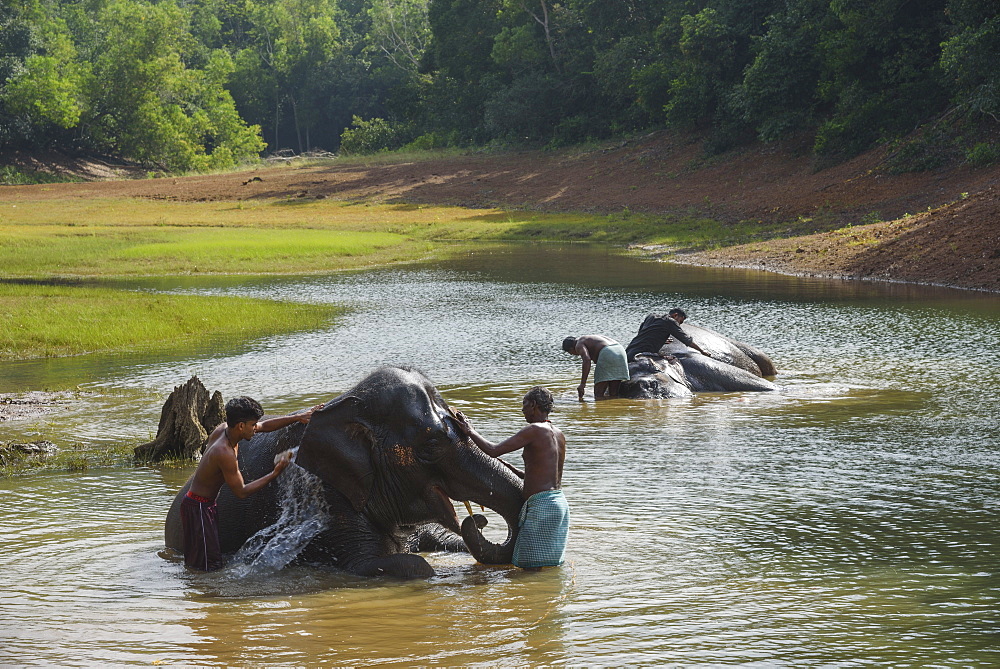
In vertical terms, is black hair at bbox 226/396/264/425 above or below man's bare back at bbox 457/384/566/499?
above

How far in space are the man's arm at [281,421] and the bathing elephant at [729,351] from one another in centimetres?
869

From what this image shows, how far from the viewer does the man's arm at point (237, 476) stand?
752 centimetres

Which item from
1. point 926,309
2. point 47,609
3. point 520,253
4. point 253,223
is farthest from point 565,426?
point 253,223

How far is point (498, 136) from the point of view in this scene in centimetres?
6925

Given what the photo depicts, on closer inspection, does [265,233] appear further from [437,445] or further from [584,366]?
[437,445]

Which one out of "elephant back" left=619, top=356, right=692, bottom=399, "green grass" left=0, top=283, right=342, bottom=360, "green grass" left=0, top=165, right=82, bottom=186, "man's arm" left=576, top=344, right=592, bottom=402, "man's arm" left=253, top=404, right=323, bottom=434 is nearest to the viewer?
"man's arm" left=253, top=404, right=323, bottom=434

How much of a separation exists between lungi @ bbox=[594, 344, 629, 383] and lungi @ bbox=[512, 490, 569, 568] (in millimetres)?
7103

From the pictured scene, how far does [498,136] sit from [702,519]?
61.6m

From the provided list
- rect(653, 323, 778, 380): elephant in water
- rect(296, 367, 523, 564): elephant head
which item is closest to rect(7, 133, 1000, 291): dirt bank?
rect(653, 323, 778, 380): elephant in water

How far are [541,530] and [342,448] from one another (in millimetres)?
1386

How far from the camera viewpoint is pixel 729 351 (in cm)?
1600

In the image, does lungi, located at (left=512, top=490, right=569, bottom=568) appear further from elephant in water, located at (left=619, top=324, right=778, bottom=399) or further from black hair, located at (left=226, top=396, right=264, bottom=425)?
elephant in water, located at (left=619, top=324, right=778, bottom=399)

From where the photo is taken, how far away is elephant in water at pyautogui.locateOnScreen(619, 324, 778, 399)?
1499 centimetres

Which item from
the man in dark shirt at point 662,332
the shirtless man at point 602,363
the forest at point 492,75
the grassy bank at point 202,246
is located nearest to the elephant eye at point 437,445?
the shirtless man at point 602,363
